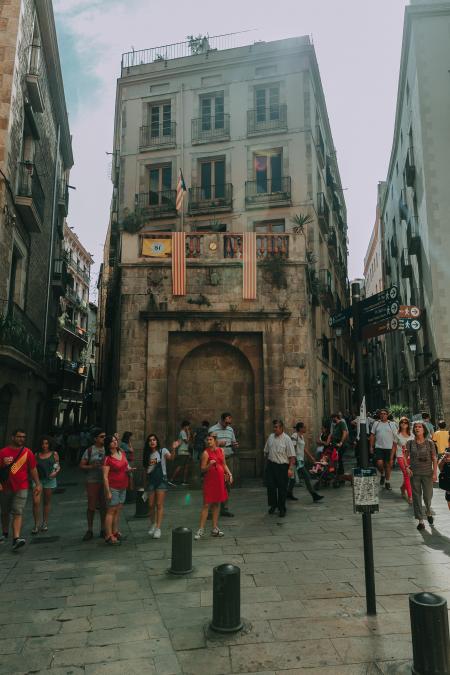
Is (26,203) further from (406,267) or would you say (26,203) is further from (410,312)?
(406,267)

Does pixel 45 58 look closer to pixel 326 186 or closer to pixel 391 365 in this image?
pixel 326 186

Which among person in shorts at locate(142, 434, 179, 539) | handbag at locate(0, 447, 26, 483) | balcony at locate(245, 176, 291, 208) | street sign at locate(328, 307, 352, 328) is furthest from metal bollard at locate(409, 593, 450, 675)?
balcony at locate(245, 176, 291, 208)

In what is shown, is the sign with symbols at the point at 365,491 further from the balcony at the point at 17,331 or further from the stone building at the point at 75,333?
the stone building at the point at 75,333

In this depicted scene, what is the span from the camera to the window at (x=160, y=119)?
25.4 m

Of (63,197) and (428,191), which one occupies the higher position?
(63,197)

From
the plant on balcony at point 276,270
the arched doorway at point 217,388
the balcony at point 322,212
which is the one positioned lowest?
the arched doorway at point 217,388

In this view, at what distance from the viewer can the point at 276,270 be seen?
1541 cm

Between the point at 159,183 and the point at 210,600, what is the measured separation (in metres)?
22.8

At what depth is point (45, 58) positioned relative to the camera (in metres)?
19.8

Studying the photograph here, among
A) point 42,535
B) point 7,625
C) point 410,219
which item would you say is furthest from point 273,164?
point 7,625

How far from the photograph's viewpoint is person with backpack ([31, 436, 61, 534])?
340 inches

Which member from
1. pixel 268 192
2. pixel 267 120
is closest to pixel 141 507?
pixel 268 192

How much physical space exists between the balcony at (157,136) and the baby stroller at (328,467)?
1845 centimetres

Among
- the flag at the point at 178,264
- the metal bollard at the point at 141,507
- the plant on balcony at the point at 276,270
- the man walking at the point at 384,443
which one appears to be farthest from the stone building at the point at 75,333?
the man walking at the point at 384,443
